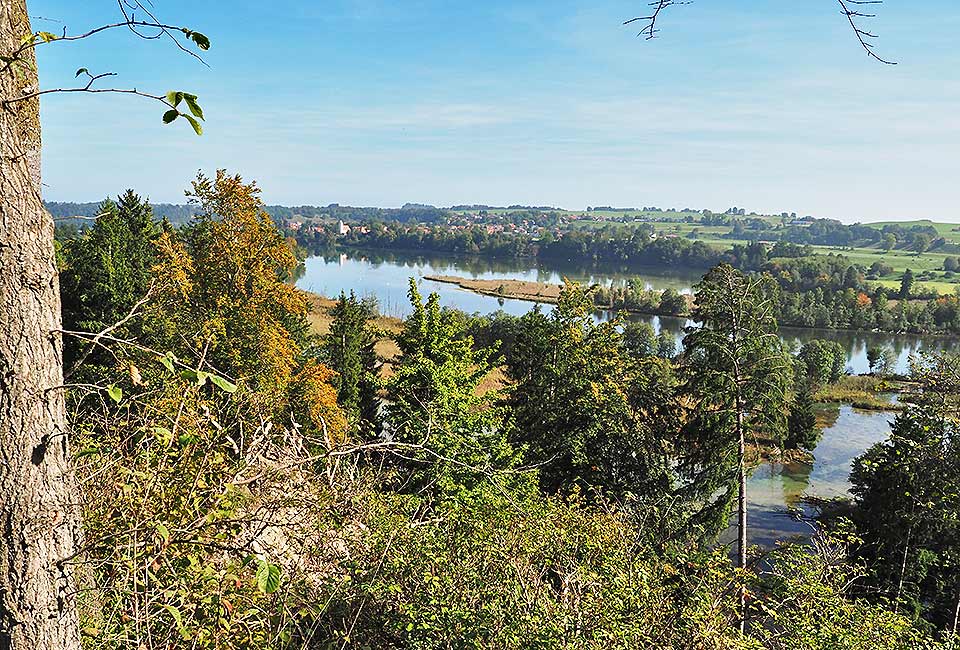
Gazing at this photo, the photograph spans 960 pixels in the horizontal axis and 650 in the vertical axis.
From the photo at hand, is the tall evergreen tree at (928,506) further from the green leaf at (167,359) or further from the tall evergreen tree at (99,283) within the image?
the tall evergreen tree at (99,283)

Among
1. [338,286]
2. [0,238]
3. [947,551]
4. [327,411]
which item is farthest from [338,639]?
[338,286]

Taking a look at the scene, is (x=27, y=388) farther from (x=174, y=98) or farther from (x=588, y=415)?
(x=588, y=415)

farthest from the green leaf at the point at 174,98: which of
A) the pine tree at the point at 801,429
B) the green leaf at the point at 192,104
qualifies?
the pine tree at the point at 801,429

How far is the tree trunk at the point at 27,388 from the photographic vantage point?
175 cm

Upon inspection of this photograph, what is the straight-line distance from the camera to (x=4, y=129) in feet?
5.74

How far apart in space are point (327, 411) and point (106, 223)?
36.1 ft

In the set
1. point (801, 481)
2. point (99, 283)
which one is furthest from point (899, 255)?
point (99, 283)

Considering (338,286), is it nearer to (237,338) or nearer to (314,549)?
(237,338)

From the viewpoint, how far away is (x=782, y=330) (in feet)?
200

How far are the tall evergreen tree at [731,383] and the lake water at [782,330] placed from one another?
347 cm

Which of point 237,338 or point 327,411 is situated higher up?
point 237,338

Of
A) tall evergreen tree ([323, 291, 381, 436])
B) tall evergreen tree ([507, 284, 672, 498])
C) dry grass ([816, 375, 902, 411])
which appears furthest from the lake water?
tall evergreen tree ([323, 291, 381, 436])

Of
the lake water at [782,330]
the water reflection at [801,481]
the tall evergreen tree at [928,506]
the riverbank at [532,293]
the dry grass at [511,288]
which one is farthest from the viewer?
the dry grass at [511,288]

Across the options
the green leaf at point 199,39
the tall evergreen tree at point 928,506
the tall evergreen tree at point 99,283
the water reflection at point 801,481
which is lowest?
the water reflection at point 801,481
